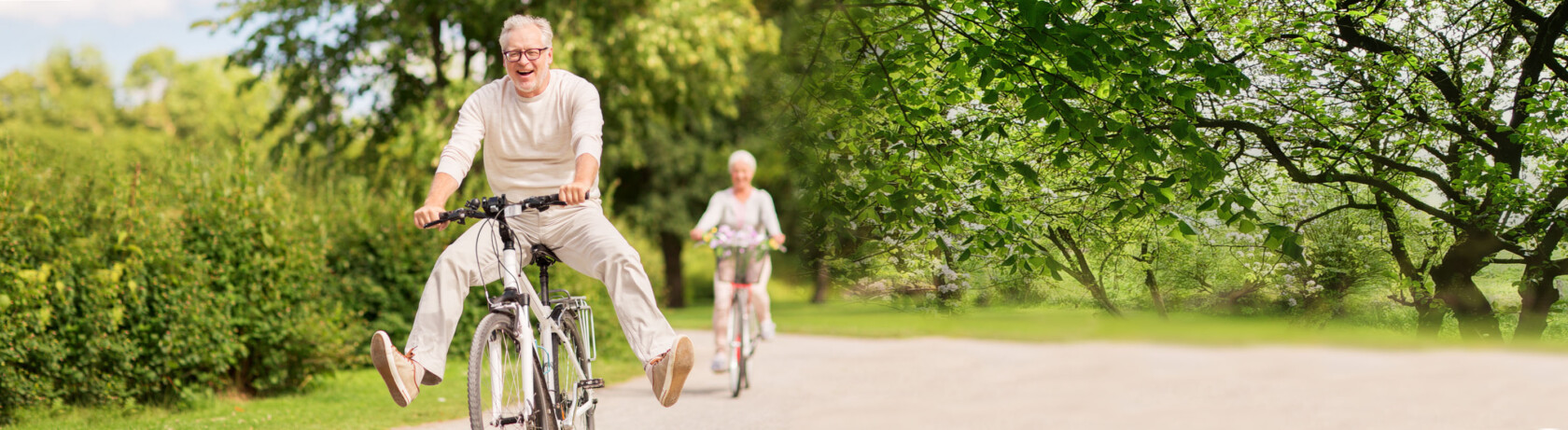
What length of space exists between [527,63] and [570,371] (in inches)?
46.7

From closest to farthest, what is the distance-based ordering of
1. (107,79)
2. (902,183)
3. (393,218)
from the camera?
1. (902,183)
2. (393,218)
3. (107,79)

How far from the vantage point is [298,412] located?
297 inches

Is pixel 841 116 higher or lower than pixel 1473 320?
higher

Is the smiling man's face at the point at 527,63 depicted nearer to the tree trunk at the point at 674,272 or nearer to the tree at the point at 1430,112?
the tree at the point at 1430,112

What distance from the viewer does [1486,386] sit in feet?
20.1

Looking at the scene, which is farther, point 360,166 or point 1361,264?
point 360,166

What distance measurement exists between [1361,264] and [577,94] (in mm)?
4098

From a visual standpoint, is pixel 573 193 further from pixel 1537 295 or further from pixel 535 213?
pixel 1537 295

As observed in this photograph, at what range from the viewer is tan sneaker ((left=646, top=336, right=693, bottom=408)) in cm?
420

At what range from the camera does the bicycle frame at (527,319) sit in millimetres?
4230

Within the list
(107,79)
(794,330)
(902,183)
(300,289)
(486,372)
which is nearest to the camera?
(486,372)

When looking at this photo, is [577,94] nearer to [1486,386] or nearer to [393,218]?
[1486,386]

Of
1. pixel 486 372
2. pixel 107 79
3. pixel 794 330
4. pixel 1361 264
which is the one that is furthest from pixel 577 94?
pixel 107 79

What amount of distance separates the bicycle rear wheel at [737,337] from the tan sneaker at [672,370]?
12.8ft
